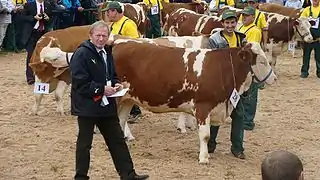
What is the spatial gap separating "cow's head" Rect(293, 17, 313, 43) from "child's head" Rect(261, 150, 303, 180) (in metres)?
11.3

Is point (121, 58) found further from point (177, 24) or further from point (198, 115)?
point (177, 24)

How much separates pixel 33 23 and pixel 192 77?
6393mm

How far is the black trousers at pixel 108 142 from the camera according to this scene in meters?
6.48

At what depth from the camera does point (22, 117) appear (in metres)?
10.3

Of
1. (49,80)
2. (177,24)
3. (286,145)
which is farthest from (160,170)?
(177,24)

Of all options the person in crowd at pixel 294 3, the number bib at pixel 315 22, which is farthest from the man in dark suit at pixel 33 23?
the person in crowd at pixel 294 3

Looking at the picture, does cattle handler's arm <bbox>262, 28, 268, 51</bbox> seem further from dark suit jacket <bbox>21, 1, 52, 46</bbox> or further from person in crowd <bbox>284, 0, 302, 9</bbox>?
person in crowd <bbox>284, 0, 302, 9</bbox>

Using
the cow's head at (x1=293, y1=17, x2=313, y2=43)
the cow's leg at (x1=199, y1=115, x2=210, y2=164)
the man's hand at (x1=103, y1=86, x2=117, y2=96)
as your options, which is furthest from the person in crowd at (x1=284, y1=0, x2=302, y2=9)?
the man's hand at (x1=103, y1=86, x2=117, y2=96)

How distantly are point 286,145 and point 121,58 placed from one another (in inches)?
104

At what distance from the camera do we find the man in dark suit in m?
12.8

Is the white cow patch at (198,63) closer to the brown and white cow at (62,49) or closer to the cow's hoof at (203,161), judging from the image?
the cow's hoof at (203,161)

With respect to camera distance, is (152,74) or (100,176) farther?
(152,74)

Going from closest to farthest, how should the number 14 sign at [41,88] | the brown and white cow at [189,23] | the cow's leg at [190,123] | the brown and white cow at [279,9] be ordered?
1. the number 14 sign at [41,88]
2. the cow's leg at [190,123]
3. the brown and white cow at [189,23]
4. the brown and white cow at [279,9]

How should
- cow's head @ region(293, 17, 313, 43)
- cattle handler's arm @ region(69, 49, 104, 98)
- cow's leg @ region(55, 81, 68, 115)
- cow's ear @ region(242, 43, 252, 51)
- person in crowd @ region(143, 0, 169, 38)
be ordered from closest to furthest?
cattle handler's arm @ region(69, 49, 104, 98) < cow's ear @ region(242, 43, 252, 51) < cow's leg @ region(55, 81, 68, 115) < cow's head @ region(293, 17, 313, 43) < person in crowd @ region(143, 0, 169, 38)
